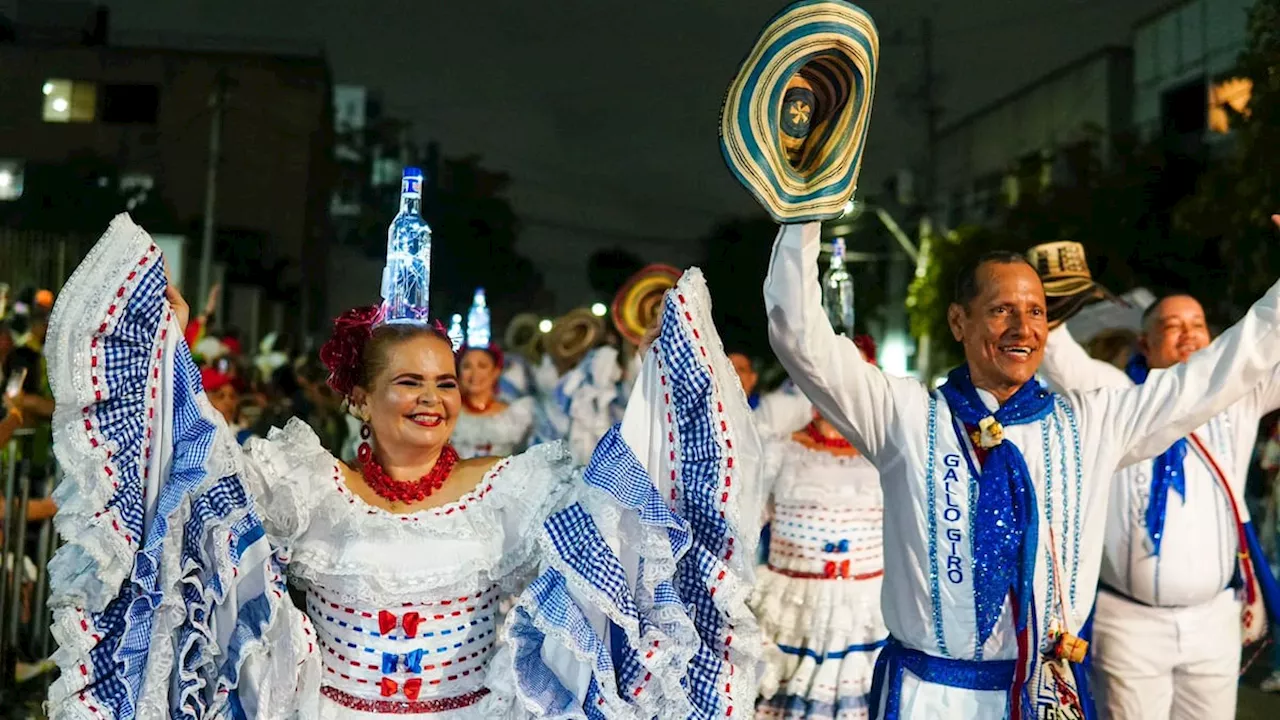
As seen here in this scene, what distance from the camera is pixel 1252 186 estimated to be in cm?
1105

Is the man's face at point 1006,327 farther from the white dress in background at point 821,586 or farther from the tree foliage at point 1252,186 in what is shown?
the tree foliage at point 1252,186

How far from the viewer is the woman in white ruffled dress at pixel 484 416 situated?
8.42m

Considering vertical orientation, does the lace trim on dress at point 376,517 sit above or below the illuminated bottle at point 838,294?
below

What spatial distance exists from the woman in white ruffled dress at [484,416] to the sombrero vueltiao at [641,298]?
37.7 inches

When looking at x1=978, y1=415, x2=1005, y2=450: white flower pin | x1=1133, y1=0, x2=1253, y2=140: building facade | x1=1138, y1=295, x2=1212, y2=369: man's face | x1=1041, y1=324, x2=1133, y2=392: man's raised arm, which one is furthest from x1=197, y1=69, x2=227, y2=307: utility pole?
x1=978, y1=415, x2=1005, y2=450: white flower pin

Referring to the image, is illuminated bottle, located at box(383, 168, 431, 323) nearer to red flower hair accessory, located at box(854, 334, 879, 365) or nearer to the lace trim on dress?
the lace trim on dress

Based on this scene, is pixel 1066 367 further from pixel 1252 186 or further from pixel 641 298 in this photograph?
pixel 1252 186

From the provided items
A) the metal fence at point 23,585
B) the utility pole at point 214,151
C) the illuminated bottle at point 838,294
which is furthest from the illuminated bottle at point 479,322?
the utility pole at point 214,151

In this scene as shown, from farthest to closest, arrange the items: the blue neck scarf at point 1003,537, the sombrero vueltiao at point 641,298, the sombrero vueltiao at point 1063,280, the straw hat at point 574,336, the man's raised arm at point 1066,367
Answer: the straw hat at point 574,336 < the sombrero vueltiao at point 641,298 < the man's raised arm at point 1066,367 < the sombrero vueltiao at point 1063,280 < the blue neck scarf at point 1003,537

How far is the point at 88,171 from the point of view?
3086 centimetres

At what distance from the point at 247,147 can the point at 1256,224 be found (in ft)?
101

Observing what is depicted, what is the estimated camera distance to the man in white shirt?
14.4 ft

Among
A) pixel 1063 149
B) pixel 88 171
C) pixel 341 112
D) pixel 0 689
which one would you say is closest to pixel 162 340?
pixel 0 689

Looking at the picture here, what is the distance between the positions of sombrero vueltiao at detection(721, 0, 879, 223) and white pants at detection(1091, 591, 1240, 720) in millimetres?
2149
